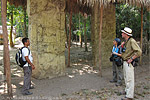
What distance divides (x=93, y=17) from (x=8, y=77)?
474cm

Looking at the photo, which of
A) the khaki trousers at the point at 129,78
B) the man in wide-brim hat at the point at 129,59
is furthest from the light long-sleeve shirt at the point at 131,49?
the khaki trousers at the point at 129,78

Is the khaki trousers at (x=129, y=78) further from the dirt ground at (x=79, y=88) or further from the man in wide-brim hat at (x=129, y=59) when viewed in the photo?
the dirt ground at (x=79, y=88)

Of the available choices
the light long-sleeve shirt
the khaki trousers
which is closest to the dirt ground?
the khaki trousers

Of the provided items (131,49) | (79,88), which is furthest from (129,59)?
(79,88)

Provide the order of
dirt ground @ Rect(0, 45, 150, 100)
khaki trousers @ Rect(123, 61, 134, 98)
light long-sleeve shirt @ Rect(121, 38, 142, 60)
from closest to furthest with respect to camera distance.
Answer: light long-sleeve shirt @ Rect(121, 38, 142, 60), khaki trousers @ Rect(123, 61, 134, 98), dirt ground @ Rect(0, 45, 150, 100)

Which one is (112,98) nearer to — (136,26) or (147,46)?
(147,46)

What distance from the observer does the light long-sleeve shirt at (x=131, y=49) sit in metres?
3.34

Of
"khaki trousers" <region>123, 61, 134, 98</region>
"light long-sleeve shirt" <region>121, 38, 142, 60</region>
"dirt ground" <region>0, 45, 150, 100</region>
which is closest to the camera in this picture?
Result: "light long-sleeve shirt" <region>121, 38, 142, 60</region>

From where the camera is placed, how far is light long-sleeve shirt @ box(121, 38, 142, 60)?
11.0 ft

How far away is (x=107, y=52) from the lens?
7.09m

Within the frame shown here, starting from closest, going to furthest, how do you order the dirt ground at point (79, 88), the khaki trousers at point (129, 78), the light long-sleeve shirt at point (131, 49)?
the light long-sleeve shirt at point (131, 49), the khaki trousers at point (129, 78), the dirt ground at point (79, 88)

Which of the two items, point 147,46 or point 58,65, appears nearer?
point 58,65

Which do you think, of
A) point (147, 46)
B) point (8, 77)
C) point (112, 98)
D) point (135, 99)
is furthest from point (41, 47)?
point (147, 46)

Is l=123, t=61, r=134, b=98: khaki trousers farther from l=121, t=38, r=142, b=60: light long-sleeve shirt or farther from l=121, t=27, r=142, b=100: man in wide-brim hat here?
l=121, t=38, r=142, b=60: light long-sleeve shirt
